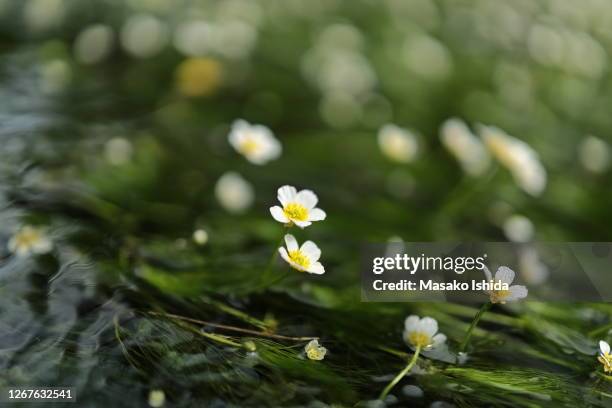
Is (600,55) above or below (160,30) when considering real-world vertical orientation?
above

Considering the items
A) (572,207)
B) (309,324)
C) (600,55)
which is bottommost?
(309,324)

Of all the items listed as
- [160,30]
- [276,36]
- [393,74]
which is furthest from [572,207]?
[160,30]

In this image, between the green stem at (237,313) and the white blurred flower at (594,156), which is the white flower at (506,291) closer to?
the green stem at (237,313)

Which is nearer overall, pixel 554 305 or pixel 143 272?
pixel 143 272

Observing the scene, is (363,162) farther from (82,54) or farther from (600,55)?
(600,55)

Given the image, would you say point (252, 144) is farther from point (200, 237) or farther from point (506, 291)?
point (506, 291)

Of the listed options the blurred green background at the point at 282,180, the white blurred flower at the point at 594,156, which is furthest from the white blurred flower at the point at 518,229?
the white blurred flower at the point at 594,156

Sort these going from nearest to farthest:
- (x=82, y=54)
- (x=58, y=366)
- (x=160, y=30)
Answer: (x=58, y=366) < (x=82, y=54) < (x=160, y=30)

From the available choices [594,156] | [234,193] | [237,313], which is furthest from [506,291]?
[594,156]

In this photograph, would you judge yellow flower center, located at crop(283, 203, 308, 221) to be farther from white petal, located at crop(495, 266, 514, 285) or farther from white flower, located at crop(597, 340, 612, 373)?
white flower, located at crop(597, 340, 612, 373)
